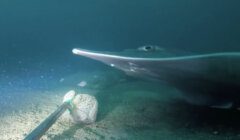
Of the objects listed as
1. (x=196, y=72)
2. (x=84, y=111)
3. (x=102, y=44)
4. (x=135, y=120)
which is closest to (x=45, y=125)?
(x=84, y=111)

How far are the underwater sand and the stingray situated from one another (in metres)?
0.44

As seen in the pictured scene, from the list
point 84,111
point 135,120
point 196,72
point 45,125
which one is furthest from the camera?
point 135,120

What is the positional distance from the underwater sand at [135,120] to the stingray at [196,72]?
0.44 metres

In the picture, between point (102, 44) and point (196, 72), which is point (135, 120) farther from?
point (102, 44)

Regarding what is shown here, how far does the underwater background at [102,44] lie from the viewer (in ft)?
10.0

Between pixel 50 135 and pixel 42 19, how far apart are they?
1949 centimetres

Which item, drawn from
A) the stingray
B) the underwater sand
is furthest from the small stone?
the stingray

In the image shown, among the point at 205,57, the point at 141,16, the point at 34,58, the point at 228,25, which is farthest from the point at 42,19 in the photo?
the point at 205,57

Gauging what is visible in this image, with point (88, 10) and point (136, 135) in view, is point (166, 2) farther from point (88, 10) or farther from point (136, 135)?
point (136, 135)

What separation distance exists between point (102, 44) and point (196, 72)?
34.3 ft

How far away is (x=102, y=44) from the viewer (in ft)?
41.0

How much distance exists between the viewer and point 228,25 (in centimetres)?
1516

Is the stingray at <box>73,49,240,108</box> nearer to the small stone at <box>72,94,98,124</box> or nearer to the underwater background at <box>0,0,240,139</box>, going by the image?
the underwater background at <box>0,0,240,139</box>

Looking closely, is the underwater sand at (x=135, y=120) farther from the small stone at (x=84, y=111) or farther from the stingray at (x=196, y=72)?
the stingray at (x=196, y=72)
